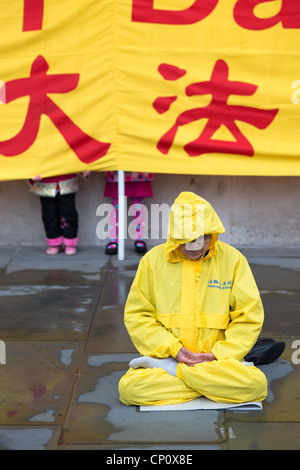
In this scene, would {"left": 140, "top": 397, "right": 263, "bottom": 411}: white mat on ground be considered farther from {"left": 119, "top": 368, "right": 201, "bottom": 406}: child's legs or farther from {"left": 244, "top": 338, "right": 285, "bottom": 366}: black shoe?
{"left": 244, "top": 338, "right": 285, "bottom": 366}: black shoe

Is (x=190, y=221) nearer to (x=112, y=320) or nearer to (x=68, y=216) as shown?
(x=112, y=320)

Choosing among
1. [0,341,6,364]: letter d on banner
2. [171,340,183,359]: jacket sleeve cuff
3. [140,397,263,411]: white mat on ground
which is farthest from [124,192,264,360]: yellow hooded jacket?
[0,341,6,364]: letter d on banner

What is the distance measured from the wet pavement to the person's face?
84 centimetres

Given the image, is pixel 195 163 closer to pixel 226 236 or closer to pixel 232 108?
pixel 232 108

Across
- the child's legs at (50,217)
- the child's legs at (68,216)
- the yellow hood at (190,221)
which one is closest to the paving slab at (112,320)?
the child's legs at (68,216)

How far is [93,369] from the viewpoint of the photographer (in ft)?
14.9

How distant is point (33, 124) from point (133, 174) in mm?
1092

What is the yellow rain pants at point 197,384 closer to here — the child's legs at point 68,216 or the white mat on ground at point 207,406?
the white mat on ground at point 207,406

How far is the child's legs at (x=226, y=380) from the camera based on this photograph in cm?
388

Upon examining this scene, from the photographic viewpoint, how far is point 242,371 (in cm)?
390

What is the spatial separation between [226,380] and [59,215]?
146 inches
